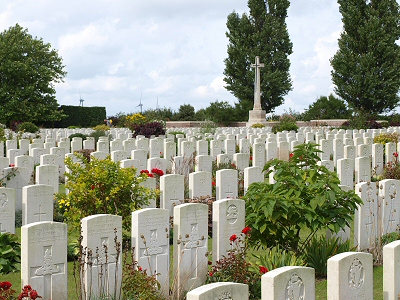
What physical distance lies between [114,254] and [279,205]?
2010 millimetres

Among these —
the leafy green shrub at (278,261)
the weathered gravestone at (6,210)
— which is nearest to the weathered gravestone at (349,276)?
the leafy green shrub at (278,261)

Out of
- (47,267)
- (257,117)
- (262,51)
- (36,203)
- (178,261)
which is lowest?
(178,261)

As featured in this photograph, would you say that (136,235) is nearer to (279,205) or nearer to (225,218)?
(225,218)

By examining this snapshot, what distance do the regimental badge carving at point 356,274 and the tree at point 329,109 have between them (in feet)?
131

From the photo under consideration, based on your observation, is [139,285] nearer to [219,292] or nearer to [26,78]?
[219,292]

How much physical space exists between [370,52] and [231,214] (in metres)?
36.5

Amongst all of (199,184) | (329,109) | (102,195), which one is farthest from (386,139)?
(329,109)

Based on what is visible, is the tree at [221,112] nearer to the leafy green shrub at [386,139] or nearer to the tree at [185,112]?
the tree at [185,112]

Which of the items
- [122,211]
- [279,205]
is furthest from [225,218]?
[122,211]

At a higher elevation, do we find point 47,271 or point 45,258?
point 45,258

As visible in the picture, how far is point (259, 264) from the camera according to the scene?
7.09 meters

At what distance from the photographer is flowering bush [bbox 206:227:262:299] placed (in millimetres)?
6559

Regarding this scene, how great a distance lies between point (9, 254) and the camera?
7.82 metres

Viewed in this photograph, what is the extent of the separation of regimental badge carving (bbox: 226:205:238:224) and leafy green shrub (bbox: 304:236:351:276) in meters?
1.03
